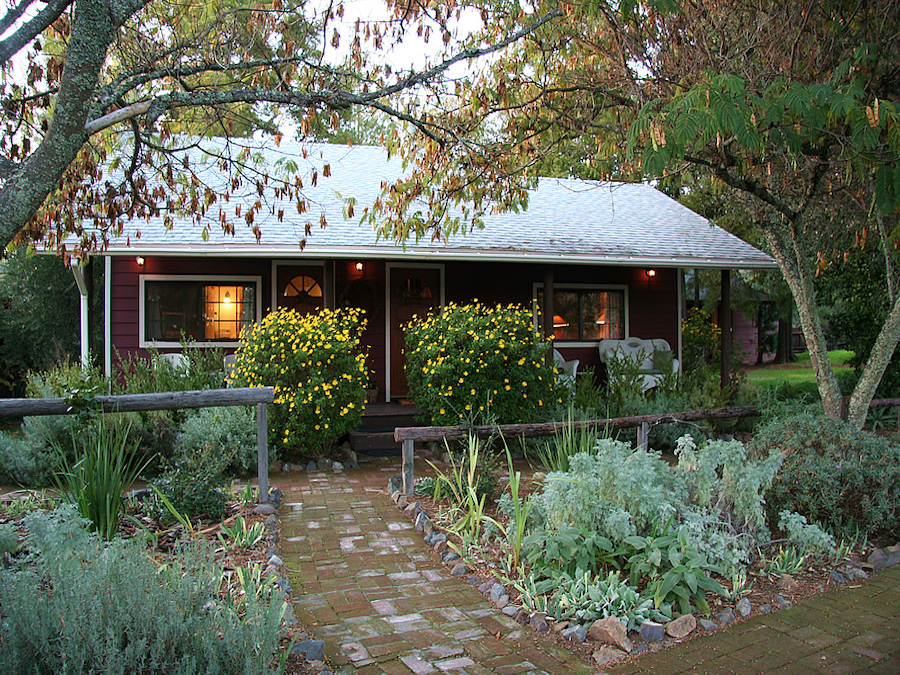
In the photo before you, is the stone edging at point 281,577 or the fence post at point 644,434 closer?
the stone edging at point 281,577

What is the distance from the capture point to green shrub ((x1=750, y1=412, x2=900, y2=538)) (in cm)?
507

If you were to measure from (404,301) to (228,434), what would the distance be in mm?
5085

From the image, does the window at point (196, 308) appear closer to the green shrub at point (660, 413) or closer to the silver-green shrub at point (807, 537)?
the green shrub at point (660, 413)

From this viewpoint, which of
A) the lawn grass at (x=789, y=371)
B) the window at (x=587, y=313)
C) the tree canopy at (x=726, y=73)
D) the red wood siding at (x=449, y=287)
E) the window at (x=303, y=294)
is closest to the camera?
the tree canopy at (x=726, y=73)

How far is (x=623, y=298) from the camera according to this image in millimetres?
13156

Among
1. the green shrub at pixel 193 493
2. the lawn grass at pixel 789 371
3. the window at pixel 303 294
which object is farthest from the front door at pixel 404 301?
the lawn grass at pixel 789 371

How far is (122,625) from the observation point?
2672 millimetres

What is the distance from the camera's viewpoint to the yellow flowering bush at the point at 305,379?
25.8ft

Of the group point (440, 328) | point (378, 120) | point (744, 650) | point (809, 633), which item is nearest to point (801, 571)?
point (809, 633)

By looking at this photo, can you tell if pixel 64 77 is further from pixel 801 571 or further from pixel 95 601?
pixel 801 571

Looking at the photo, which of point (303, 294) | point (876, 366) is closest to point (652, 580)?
point (876, 366)

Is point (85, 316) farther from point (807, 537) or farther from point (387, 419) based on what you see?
point (807, 537)

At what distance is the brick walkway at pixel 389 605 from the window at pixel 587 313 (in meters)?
7.32

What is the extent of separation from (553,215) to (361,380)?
236 inches
